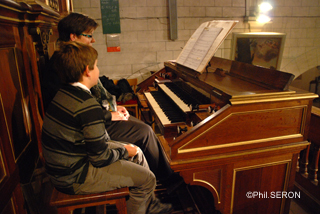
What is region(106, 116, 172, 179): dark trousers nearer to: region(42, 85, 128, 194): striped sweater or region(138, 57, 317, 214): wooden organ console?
region(138, 57, 317, 214): wooden organ console

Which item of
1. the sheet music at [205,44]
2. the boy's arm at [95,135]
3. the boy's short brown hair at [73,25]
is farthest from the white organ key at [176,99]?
the boy's short brown hair at [73,25]

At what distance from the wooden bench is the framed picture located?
5098 mm

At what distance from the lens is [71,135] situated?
4.02 feet

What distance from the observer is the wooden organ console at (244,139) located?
4.90ft

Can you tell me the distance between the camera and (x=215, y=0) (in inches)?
207

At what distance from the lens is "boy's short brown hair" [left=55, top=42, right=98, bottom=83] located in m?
1.26

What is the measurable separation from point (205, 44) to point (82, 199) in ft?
5.31

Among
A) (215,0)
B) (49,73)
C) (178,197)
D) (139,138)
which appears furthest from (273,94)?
(215,0)

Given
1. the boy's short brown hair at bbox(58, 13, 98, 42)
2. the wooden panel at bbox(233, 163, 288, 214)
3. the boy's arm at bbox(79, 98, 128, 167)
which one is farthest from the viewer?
the boy's short brown hair at bbox(58, 13, 98, 42)

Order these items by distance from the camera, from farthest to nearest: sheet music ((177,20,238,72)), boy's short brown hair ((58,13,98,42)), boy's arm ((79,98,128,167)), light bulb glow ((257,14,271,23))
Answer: light bulb glow ((257,14,271,23))
sheet music ((177,20,238,72))
boy's short brown hair ((58,13,98,42))
boy's arm ((79,98,128,167))

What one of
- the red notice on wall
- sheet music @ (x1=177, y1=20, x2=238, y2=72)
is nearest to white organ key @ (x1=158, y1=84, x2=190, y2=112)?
sheet music @ (x1=177, y1=20, x2=238, y2=72)

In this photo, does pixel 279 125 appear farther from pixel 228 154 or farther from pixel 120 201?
pixel 120 201

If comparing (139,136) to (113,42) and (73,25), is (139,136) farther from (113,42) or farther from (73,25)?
(113,42)

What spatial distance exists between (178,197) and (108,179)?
1014 mm
